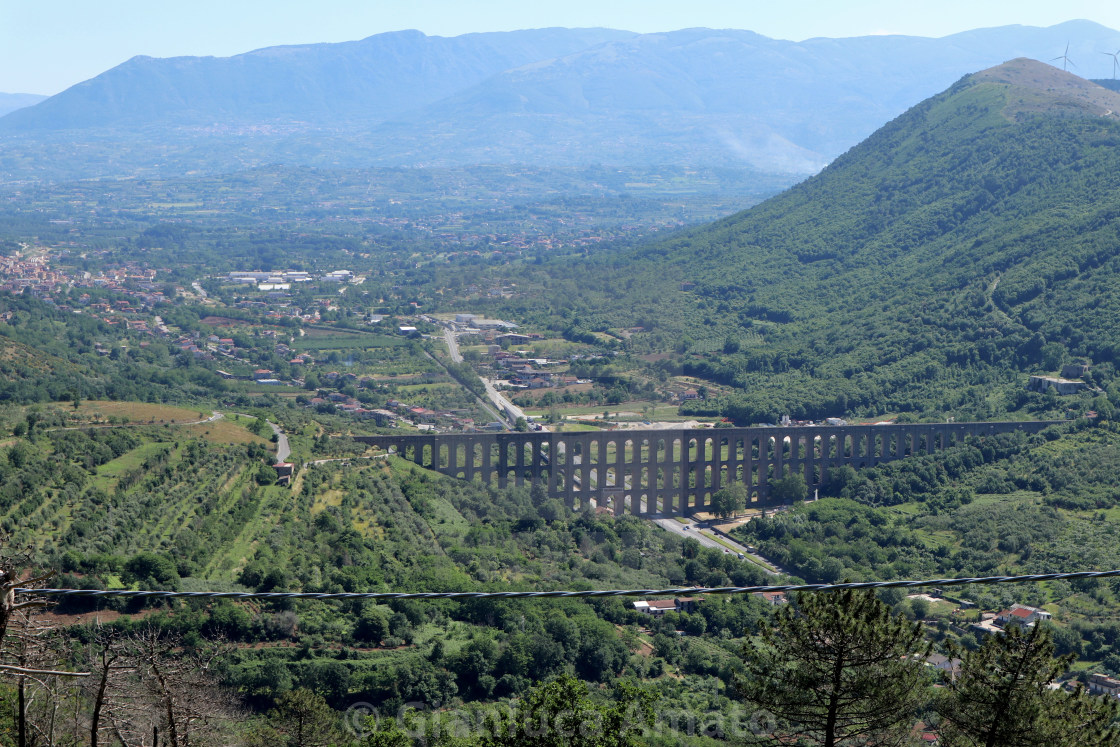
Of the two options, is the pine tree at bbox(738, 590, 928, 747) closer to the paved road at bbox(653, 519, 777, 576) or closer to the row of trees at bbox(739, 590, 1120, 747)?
the row of trees at bbox(739, 590, 1120, 747)

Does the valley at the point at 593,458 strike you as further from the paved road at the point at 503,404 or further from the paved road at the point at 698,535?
the paved road at the point at 698,535

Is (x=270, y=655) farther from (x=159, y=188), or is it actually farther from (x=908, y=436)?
(x=159, y=188)

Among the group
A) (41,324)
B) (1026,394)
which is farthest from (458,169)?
(1026,394)

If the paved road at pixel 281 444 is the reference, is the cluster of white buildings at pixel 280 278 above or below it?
above

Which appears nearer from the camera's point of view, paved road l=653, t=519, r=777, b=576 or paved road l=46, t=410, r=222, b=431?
paved road l=46, t=410, r=222, b=431

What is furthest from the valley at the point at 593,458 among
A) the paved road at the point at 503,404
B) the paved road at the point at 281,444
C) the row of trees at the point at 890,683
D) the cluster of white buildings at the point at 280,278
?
the cluster of white buildings at the point at 280,278

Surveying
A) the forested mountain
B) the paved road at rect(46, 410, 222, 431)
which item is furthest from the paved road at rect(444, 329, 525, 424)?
the paved road at rect(46, 410, 222, 431)
